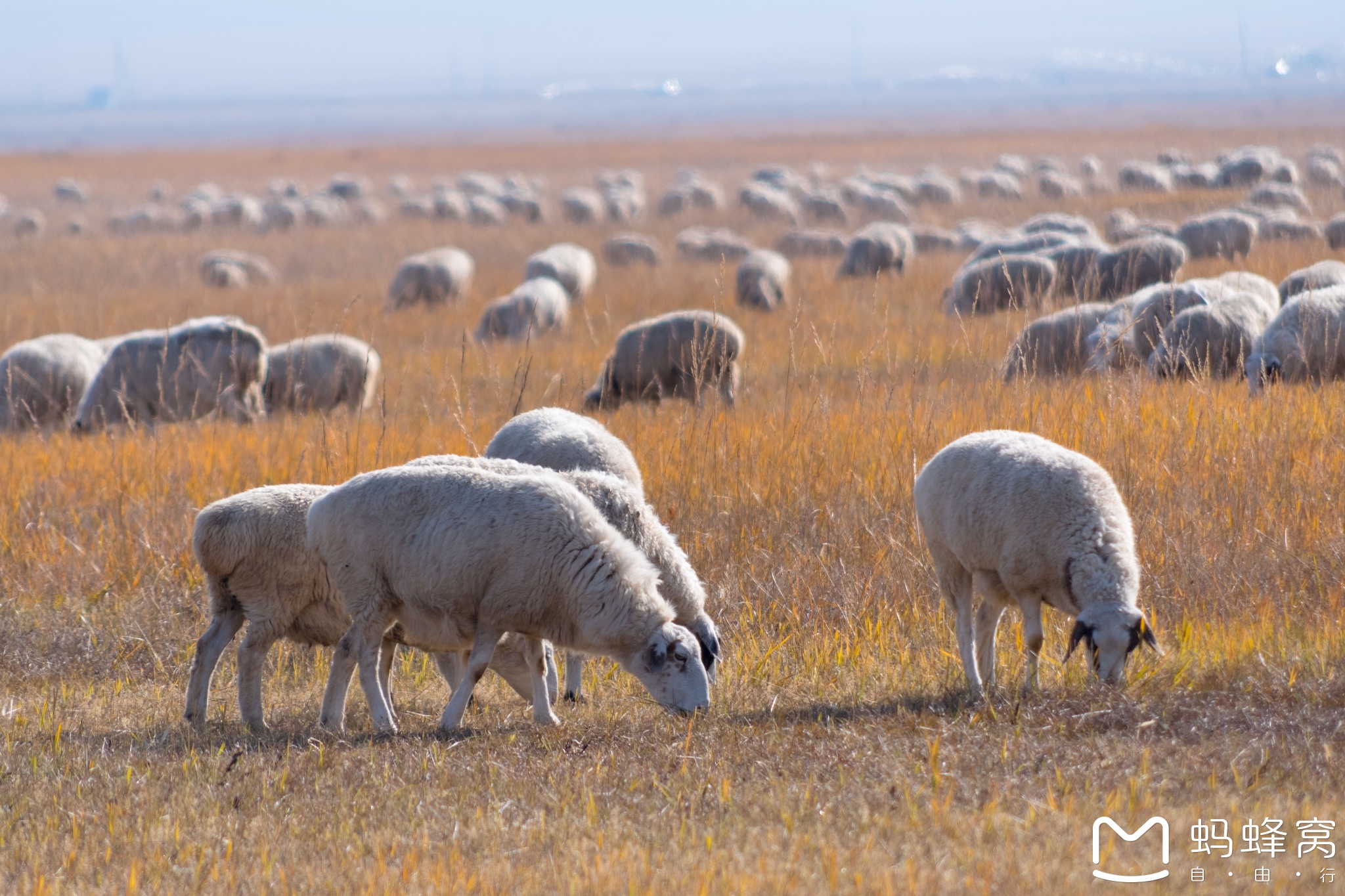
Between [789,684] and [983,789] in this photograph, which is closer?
[983,789]

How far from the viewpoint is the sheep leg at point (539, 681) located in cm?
544

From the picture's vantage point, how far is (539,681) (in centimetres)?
548

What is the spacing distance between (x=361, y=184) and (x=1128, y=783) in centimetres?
5277

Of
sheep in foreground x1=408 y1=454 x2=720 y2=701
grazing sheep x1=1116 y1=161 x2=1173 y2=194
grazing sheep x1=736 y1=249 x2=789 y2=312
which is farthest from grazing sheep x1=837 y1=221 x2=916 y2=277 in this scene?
grazing sheep x1=1116 y1=161 x2=1173 y2=194

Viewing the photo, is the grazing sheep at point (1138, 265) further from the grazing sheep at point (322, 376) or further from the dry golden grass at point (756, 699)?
the grazing sheep at point (322, 376)

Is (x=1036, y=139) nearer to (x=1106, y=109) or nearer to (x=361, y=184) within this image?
(x=361, y=184)

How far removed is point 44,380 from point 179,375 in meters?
1.92

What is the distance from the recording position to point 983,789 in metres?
4.27

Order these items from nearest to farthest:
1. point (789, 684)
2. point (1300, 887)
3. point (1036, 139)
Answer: point (1300, 887) → point (789, 684) → point (1036, 139)

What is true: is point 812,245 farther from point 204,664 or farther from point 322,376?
point 204,664


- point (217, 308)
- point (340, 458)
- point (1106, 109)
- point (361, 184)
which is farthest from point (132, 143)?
point (340, 458)

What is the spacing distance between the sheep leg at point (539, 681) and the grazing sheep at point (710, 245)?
64.9 ft

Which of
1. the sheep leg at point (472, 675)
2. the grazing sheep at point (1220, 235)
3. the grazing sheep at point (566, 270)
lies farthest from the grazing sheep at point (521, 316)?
the sheep leg at point (472, 675)

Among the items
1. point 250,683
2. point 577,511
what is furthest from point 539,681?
point 250,683
